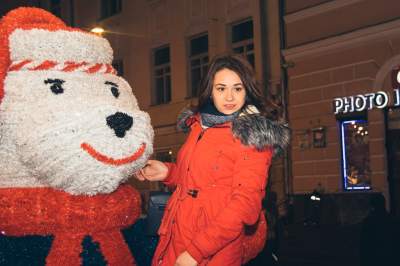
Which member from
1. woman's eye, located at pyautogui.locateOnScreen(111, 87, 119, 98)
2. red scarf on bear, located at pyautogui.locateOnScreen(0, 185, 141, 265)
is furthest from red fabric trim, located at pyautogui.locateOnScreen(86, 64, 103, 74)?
red scarf on bear, located at pyautogui.locateOnScreen(0, 185, 141, 265)

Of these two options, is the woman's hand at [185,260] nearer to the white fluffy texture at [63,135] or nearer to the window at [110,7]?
the white fluffy texture at [63,135]

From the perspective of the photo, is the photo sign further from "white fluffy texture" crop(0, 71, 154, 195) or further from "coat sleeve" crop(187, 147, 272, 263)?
"white fluffy texture" crop(0, 71, 154, 195)

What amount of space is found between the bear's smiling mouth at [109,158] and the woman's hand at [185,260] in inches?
18.2

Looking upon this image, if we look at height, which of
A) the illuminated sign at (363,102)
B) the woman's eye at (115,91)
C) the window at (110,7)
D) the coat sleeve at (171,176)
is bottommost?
the coat sleeve at (171,176)

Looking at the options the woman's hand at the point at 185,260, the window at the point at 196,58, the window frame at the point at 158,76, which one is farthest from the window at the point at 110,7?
the woman's hand at the point at 185,260

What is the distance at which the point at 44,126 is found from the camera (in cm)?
228

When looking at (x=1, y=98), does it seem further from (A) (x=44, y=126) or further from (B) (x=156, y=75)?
(B) (x=156, y=75)

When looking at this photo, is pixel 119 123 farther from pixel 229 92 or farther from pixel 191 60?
pixel 191 60

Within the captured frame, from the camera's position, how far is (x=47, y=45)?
241 centimetres

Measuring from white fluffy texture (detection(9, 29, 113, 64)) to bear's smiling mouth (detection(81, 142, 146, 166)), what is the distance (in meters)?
0.42

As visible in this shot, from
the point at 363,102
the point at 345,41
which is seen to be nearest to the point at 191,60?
the point at 345,41

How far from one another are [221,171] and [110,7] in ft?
60.1

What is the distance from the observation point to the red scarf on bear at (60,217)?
232cm

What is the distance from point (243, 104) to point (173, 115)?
14438 millimetres
